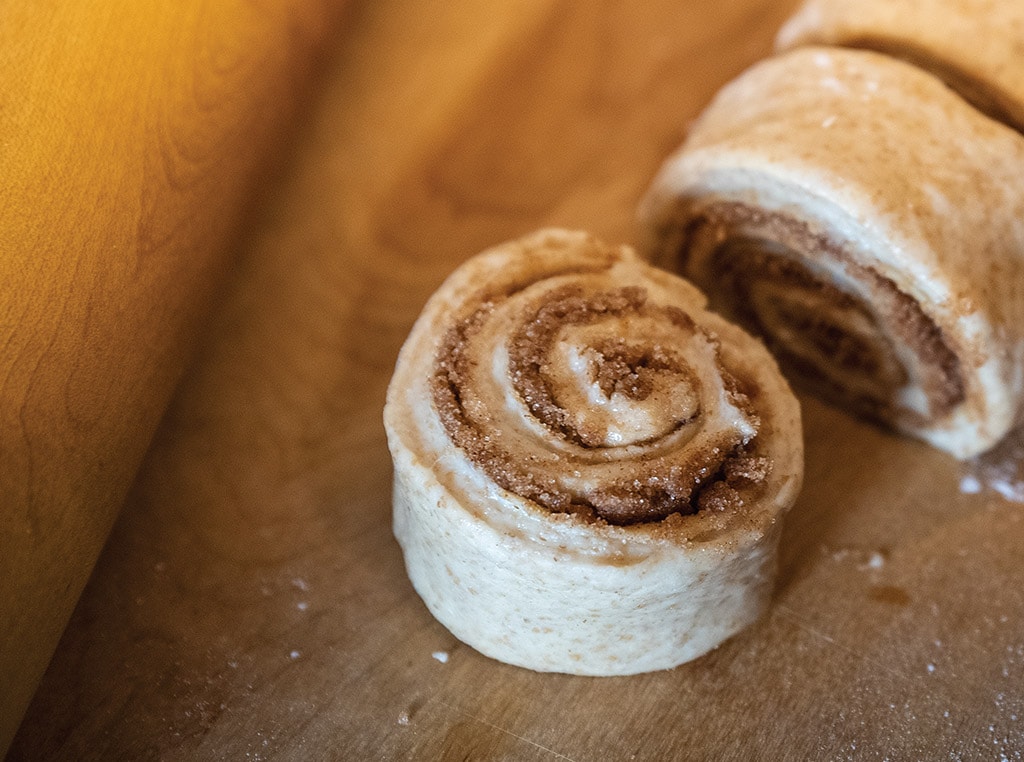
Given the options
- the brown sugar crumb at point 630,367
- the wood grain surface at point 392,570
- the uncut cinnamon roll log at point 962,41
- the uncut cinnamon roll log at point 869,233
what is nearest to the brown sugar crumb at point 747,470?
the brown sugar crumb at point 630,367

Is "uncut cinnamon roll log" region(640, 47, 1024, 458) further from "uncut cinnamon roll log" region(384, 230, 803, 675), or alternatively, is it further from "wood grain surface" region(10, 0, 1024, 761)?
"uncut cinnamon roll log" region(384, 230, 803, 675)

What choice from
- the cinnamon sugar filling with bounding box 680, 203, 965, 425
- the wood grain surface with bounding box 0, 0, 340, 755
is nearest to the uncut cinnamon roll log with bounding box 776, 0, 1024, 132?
the cinnamon sugar filling with bounding box 680, 203, 965, 425

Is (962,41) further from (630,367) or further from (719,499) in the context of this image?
(719,499)

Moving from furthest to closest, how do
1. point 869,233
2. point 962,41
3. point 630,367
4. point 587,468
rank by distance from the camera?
point 962,41 → point 869,233 → point 630,367 → point 587,468

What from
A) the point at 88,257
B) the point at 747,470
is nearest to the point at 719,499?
the point at 747,470

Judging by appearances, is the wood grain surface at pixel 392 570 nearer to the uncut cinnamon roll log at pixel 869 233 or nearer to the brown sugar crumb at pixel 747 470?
the uncut cinnamon roll log at pixel 869 233

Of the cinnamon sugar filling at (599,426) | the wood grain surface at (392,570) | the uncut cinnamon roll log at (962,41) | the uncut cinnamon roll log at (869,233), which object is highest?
the uncut cinnamon roll log at (962,41)

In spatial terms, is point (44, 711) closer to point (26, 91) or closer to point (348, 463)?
point (348, 463)
